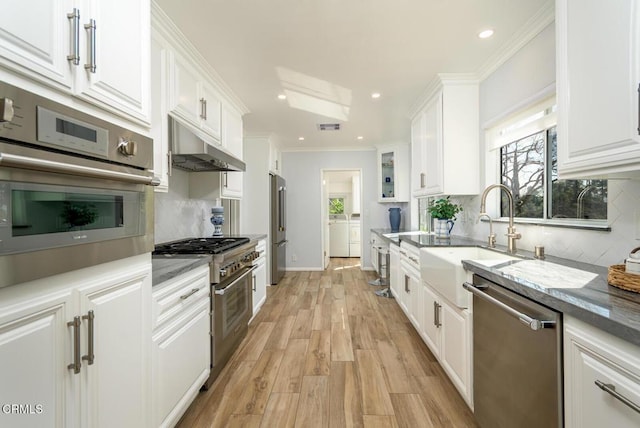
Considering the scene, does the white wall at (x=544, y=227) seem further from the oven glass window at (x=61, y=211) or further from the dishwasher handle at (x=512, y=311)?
the oven glass window at (x=61, y=211)

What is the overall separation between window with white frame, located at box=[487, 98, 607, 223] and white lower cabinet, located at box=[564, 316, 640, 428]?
1.03m

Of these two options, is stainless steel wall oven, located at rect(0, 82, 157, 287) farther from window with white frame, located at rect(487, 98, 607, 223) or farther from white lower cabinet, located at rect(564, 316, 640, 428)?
window with white frame, located at rect(487, 98, 607, 223)

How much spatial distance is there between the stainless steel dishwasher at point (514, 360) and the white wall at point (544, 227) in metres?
0.67

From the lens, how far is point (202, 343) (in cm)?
178

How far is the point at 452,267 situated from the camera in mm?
1692

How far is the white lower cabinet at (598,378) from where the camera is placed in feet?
2.36

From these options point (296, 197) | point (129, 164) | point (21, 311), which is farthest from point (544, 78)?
point (296, 197)

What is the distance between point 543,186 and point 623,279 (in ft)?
3.95

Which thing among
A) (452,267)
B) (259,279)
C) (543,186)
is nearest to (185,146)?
(259,279)

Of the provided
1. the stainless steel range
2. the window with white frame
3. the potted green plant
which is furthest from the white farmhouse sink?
the stainless steel range

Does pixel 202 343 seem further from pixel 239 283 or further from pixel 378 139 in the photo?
pixel 378 139

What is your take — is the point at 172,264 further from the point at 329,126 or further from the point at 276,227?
the point at 329,126

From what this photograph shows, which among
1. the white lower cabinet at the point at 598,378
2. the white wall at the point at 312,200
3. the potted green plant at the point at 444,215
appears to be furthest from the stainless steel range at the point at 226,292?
the white wall at the point at 312,200

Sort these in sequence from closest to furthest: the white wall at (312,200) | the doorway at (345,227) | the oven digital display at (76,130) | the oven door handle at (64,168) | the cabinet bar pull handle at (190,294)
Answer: the oven door handle at (64,168) → the oven digital display at (76,130) → the cabinet bar pull handle at (190,294) → the white wall at (312,200) → the doorway at (345,227)
